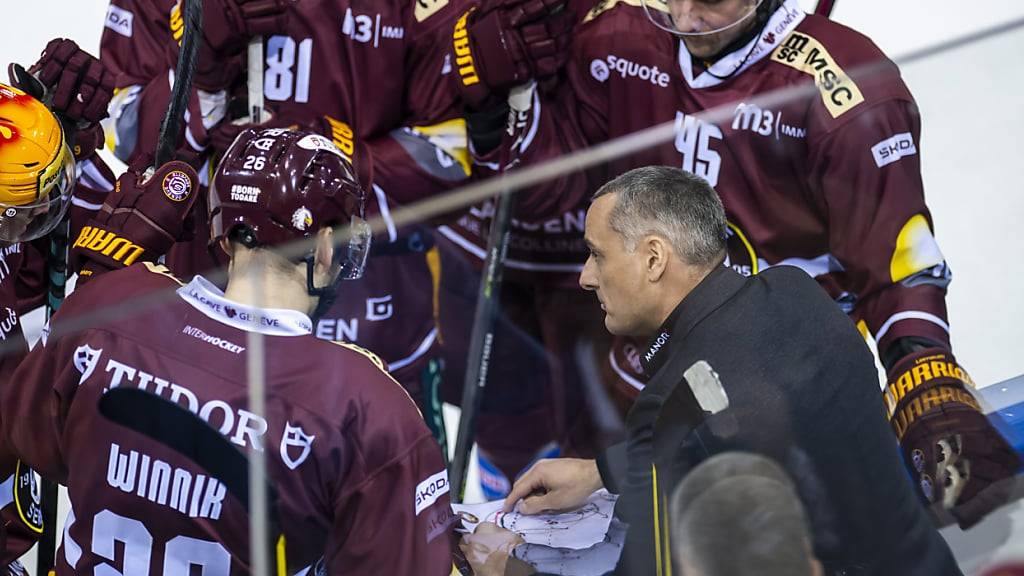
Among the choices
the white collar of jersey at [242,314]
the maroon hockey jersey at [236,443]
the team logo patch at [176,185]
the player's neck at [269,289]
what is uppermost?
the player's neck at [269,289]

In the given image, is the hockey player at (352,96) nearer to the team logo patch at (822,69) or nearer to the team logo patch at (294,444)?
the team logo patch at (822,69)

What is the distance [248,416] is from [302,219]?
28 cm

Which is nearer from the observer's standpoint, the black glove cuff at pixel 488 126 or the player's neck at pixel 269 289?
the player's neck at pixel 269 289

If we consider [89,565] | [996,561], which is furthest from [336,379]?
[996,561]

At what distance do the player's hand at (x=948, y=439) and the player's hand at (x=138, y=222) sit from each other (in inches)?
44.3

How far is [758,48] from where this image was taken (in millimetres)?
2217

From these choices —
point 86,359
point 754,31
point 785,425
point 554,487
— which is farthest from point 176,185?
point 785,425

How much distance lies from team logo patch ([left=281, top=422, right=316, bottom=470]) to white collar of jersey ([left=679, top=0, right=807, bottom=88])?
1137mm

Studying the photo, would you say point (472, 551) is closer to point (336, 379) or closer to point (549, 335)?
point (336, 379)

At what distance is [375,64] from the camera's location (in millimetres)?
2416

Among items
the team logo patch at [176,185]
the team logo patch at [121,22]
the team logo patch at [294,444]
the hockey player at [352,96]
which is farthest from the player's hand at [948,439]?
the team logo patch at [121,22]

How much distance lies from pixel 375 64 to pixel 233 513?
116cm

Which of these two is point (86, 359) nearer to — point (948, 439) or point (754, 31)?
point (948, 439)

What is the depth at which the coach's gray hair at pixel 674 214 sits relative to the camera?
5.53ft
